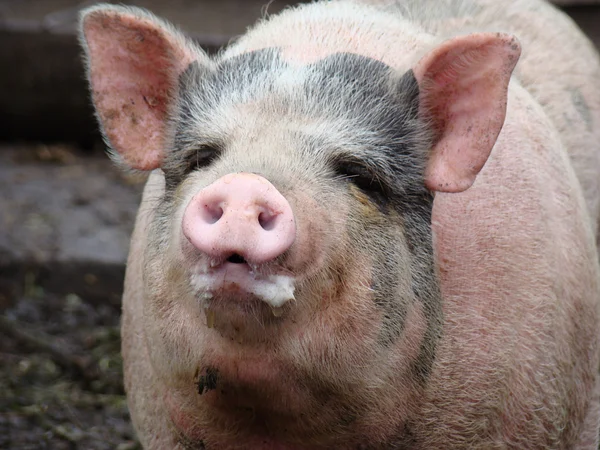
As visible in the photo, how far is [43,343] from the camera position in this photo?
5512 mm

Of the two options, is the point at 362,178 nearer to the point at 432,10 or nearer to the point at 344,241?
the point at 344,241

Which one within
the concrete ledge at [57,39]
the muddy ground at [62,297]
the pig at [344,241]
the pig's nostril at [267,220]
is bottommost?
the muddy ground at [62,297]

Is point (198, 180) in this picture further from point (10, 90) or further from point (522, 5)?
point (10, 90)

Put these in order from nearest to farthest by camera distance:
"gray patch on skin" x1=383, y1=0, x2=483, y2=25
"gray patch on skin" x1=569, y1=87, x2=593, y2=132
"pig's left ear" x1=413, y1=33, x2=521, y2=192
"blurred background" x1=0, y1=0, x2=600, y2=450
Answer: "pig's left ear" x1=413, y1=33, x2=521, y2=192 < "gray patch on skin" x1=383, y1=0, x2=483, y2=25 < "gray patch on skin" x1=569, y1=87, x2=593, y2=132 < "blurred background" x1=0, y1=0, x2=600, y2=450

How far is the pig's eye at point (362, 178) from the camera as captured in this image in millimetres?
2800

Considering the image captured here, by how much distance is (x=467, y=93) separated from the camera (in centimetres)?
300

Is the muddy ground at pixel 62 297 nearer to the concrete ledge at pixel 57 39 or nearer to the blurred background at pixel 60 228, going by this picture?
the blurred background at pixel 60 228

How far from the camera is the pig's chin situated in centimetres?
240

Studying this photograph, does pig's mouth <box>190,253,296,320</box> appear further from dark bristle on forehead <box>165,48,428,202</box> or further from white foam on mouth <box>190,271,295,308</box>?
dark bristle on forehead <box>165,48,428,202</box>

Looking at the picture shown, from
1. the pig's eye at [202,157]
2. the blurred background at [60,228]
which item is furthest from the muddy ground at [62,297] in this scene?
the pig's eye at [202,157]

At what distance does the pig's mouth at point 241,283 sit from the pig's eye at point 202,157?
1.52 feet

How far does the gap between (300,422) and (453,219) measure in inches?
30.6

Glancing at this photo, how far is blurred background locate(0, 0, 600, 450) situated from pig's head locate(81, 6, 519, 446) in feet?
5.82

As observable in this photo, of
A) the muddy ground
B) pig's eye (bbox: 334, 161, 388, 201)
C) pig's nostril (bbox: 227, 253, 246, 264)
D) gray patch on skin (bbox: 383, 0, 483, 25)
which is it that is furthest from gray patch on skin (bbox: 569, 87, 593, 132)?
the muddy ground
